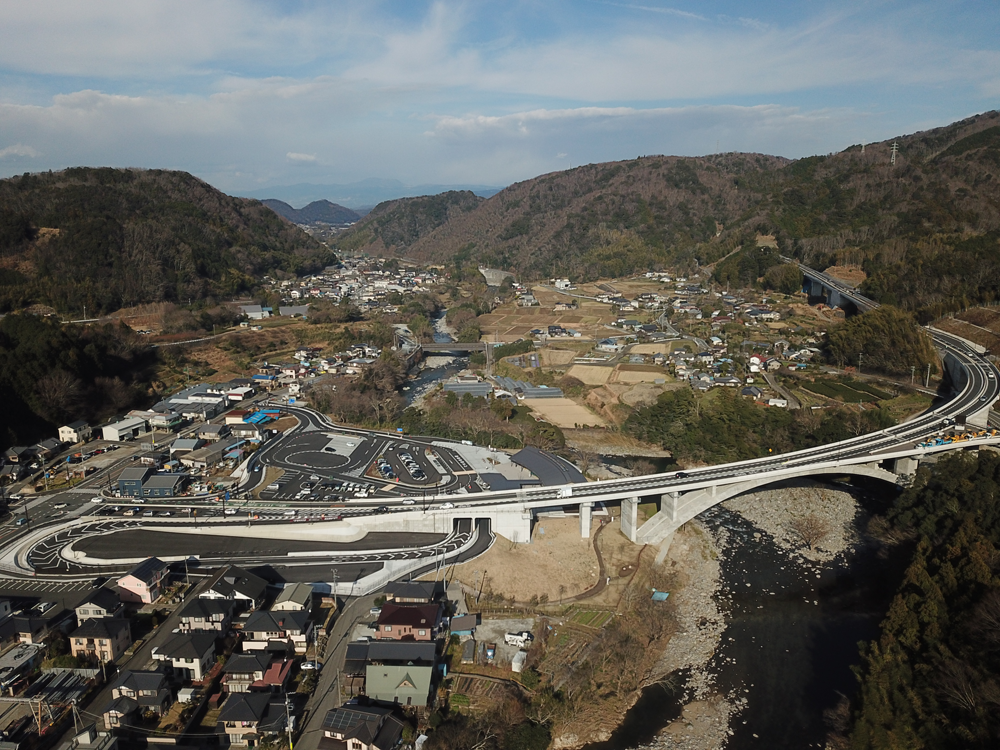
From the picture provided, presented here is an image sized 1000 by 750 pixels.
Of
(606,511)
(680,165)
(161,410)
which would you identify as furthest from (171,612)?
(680,165)

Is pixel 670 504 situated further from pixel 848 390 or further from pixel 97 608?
pixel 97 608

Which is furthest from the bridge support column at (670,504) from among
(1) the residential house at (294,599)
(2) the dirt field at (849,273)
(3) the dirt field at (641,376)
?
(2) the dirt field at (849,273)

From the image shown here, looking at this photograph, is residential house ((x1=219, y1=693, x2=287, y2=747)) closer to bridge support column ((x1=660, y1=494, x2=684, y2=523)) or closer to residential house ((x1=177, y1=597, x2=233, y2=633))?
residential house ((x1=177, y1=597, x2=233, y2=633))

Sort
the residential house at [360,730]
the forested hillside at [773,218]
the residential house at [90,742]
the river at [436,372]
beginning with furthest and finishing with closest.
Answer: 1. the forested hillside at [773,218]
2. the river at [436,372]
3. the residential house at [360,730]
4. the residential house at [90,742]

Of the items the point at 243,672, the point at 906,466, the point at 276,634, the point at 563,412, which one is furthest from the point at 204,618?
the point at 906,466

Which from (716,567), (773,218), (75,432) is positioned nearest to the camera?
(716,567)

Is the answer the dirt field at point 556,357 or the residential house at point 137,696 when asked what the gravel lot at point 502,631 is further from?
the dirt field at point 556,357

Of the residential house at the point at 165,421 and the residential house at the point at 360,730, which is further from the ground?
the residential house at the point at 165,421
